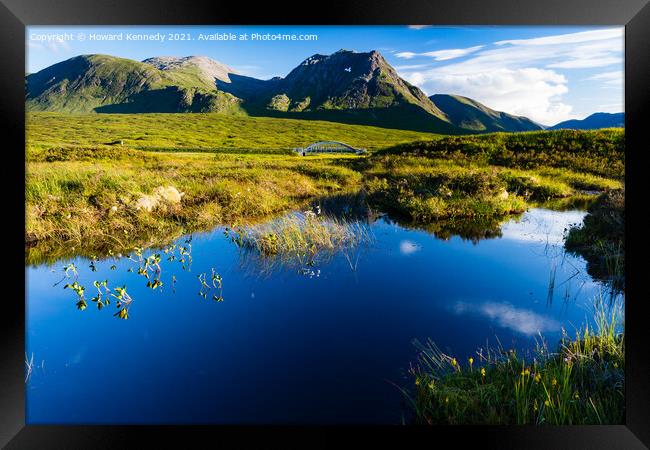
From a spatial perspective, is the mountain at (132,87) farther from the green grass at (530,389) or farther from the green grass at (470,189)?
the green grass at (530,389)

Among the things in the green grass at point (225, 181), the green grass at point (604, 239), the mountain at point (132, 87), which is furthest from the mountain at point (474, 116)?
the mountain at point (132, 87)

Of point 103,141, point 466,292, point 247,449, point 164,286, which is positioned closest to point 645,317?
point 466,292

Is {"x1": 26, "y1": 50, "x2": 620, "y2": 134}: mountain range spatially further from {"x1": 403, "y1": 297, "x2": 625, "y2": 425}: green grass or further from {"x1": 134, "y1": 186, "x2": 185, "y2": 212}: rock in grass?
{"x1": 403, "y1": 297, "x2": 625, "y2": 425}: green grass

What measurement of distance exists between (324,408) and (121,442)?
8.10 ft

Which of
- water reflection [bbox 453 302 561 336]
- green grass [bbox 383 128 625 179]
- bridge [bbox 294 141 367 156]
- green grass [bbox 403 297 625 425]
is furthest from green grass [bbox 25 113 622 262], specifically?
green grass [bbox 403 297 625 425]

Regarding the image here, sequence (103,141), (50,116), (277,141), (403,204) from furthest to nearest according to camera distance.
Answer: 1. (277,141)
2. (103,141)
3. (50,116)
4. (403,204)

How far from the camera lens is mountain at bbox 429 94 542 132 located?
18.7 meters

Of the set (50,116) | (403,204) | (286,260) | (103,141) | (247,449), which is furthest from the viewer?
(103,141)

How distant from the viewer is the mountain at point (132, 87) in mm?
17406

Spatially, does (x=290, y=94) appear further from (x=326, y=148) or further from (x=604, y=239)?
(x=604, y=239)

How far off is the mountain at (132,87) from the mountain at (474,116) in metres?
10.8

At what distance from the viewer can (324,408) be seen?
5191mm

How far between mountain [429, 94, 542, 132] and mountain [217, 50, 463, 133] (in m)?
0.84

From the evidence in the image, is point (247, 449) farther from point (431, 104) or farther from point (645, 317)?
point (431, 104)
